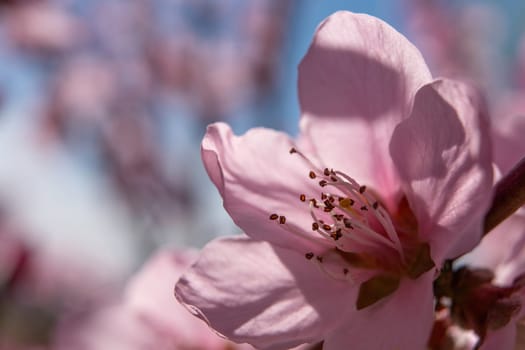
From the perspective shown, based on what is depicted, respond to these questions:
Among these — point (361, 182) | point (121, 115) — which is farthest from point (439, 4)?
point (361, 182)

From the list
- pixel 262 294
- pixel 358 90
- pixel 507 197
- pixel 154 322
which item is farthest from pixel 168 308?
pixel 507 197

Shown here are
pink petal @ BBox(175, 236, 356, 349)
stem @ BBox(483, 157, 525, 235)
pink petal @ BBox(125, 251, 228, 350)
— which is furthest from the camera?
pink petal @ BBox(125, 251, 228, 350)

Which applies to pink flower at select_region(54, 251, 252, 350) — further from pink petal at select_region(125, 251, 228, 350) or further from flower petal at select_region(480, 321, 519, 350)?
flower petal at select_region(480, 321, 519, 350)

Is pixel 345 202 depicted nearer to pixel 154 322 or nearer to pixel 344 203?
pixel 344 203

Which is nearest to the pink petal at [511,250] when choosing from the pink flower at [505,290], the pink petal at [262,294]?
the pink flower at [505,290]

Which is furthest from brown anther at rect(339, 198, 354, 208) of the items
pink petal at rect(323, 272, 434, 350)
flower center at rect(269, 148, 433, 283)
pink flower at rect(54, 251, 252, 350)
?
pink flower at rect(54, 251, 252, 350)

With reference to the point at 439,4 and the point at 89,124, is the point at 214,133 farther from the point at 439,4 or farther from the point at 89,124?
the point at 439,4
